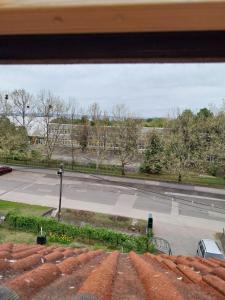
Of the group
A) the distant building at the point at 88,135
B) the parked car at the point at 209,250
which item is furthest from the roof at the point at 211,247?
the distant building at the point at 88,135

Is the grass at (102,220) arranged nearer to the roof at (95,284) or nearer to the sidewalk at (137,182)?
the sidewalk at (137,182)

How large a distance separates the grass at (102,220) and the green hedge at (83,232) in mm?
2080

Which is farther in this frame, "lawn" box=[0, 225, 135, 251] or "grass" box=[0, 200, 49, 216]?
"grass" box=[0, 200, 49, 216]

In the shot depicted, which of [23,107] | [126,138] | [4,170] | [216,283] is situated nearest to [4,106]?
[23,107]

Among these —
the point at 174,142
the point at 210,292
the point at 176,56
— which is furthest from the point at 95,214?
the point at 176,56

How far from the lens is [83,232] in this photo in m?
13.6

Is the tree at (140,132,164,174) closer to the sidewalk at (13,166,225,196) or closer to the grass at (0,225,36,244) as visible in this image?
the sidewalk at (13,166,225,196)

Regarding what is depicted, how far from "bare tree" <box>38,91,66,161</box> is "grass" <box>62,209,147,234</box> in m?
13.4

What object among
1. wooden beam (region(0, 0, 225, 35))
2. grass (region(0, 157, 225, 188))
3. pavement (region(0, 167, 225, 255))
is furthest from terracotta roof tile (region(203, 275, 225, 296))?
grass (region(0, 157, 225, 188))

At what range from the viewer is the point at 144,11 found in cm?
111

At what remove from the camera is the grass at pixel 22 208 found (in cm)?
1654

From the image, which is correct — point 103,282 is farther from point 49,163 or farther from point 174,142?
point 49,163

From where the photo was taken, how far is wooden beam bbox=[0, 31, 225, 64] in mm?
1519

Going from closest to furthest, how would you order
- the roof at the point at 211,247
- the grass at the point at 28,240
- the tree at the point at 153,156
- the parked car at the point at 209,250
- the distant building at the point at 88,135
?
the parked car at the point at 209,250 → the roof at the point at 211,247 → the grass at the point at 28,240 → the tree at the point at 153,156 → the distant building at the point at 88,135
